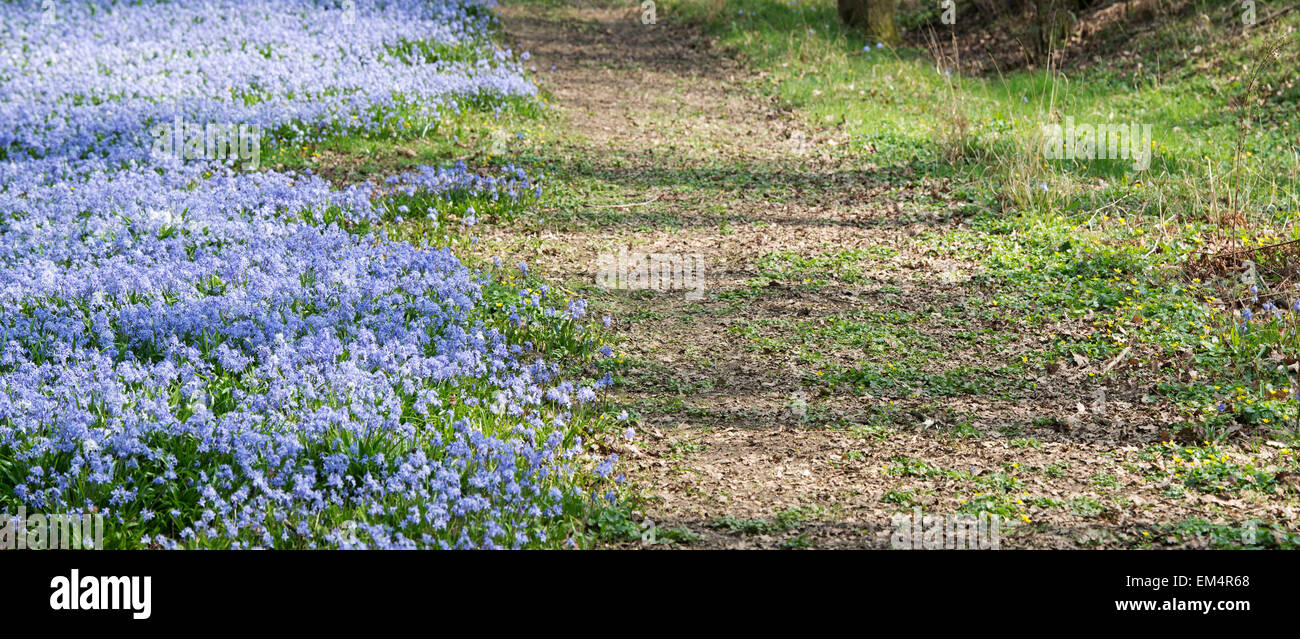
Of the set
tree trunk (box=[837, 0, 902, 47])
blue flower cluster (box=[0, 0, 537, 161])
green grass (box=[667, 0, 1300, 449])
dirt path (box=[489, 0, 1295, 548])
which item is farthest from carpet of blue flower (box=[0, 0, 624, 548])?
tree trunk (box=[837, 0, 902, 47])

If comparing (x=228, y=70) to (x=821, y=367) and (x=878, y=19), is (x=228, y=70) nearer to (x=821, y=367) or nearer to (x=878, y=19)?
(x=821, y=367)

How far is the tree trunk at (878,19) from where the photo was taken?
15178 mm

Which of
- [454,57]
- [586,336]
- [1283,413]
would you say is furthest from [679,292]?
[454,57]

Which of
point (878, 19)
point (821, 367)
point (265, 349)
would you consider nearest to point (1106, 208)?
point (821, 367)

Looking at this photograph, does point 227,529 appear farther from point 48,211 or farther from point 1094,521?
point 48,211

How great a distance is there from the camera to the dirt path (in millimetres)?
4688

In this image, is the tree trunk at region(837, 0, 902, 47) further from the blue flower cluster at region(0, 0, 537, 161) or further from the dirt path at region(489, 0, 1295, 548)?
the blue flower cluster at region(0, 0, 537, 161)

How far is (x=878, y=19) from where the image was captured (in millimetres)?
15250

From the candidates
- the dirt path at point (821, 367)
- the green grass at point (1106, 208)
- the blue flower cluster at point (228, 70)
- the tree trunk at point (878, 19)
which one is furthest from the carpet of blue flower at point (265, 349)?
the tree trunk at point (878, 19)

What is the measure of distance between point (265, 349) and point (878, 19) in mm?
12389

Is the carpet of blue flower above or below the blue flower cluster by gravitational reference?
below

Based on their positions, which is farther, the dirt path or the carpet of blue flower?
the dirt path

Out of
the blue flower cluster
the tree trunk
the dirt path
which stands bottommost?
the dirt path

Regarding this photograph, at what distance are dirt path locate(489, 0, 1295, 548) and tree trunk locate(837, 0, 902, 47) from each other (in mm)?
4681
